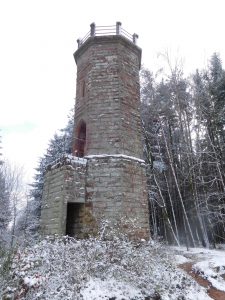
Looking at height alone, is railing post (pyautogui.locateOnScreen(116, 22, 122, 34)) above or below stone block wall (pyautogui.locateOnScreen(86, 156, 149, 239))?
above

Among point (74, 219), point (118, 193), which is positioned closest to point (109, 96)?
point (118, 193)

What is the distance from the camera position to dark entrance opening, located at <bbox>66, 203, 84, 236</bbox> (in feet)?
32.8

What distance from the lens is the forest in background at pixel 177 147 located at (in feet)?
54.3

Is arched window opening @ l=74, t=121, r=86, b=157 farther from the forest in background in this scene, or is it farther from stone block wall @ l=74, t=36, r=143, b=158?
the forest in background

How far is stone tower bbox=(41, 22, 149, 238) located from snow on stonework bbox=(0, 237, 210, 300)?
6.49 feet

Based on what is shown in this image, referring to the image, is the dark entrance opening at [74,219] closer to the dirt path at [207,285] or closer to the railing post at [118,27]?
the dirt path at [207,285]

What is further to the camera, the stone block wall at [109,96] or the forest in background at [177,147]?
the forest in background at [177,147]

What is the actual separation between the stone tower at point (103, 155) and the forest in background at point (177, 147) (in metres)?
5.51

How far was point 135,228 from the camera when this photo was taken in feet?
32.2

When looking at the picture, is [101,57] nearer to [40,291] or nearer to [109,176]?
Answer: [109,176]

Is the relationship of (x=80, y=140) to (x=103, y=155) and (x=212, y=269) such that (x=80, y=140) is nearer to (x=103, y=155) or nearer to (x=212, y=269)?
(x=103, y=155)

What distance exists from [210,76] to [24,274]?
19622 millimetres

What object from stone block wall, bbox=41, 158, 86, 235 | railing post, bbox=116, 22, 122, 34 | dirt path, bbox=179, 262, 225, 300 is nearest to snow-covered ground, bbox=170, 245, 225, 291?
dirt path, bbox=179, 262, 225, 300

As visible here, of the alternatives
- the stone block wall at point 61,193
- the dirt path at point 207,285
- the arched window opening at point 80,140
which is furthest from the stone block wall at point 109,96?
the dirt path at point 207,285
